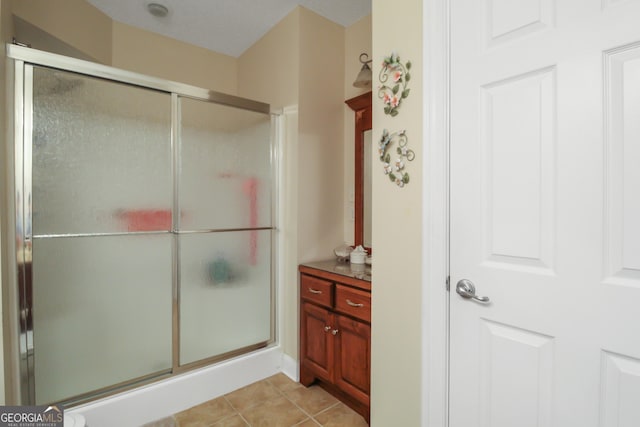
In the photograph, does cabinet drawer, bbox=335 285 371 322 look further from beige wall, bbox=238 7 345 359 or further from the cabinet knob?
beige wall, bbox=238 7 345 359

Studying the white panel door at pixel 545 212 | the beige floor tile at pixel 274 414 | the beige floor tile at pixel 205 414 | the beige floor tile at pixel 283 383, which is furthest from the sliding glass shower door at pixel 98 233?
the white panel door at pixel 545 212

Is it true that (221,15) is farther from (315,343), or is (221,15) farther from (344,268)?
(315,343)

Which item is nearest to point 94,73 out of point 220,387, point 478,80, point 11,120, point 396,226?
point 11,120

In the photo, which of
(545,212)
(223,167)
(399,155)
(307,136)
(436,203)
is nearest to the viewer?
(545,212)

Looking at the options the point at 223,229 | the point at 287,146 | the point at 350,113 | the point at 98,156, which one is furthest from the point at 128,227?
the point at 350,113

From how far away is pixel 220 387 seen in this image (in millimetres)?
2020

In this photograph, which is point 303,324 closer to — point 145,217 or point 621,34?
point 145,217

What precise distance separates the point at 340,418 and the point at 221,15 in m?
2.88

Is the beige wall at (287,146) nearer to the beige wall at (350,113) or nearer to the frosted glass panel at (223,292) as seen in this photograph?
the frosted glass panel at (223,292)

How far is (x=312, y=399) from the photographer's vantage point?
6.40ft

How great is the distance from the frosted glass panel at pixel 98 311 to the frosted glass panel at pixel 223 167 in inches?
13.3

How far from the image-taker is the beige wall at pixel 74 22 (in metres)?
1.79

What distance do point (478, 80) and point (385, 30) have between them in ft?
1.72

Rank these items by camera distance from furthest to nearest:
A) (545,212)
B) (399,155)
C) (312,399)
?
1. (312,399)
2. (399,155)
3. (545,212)
